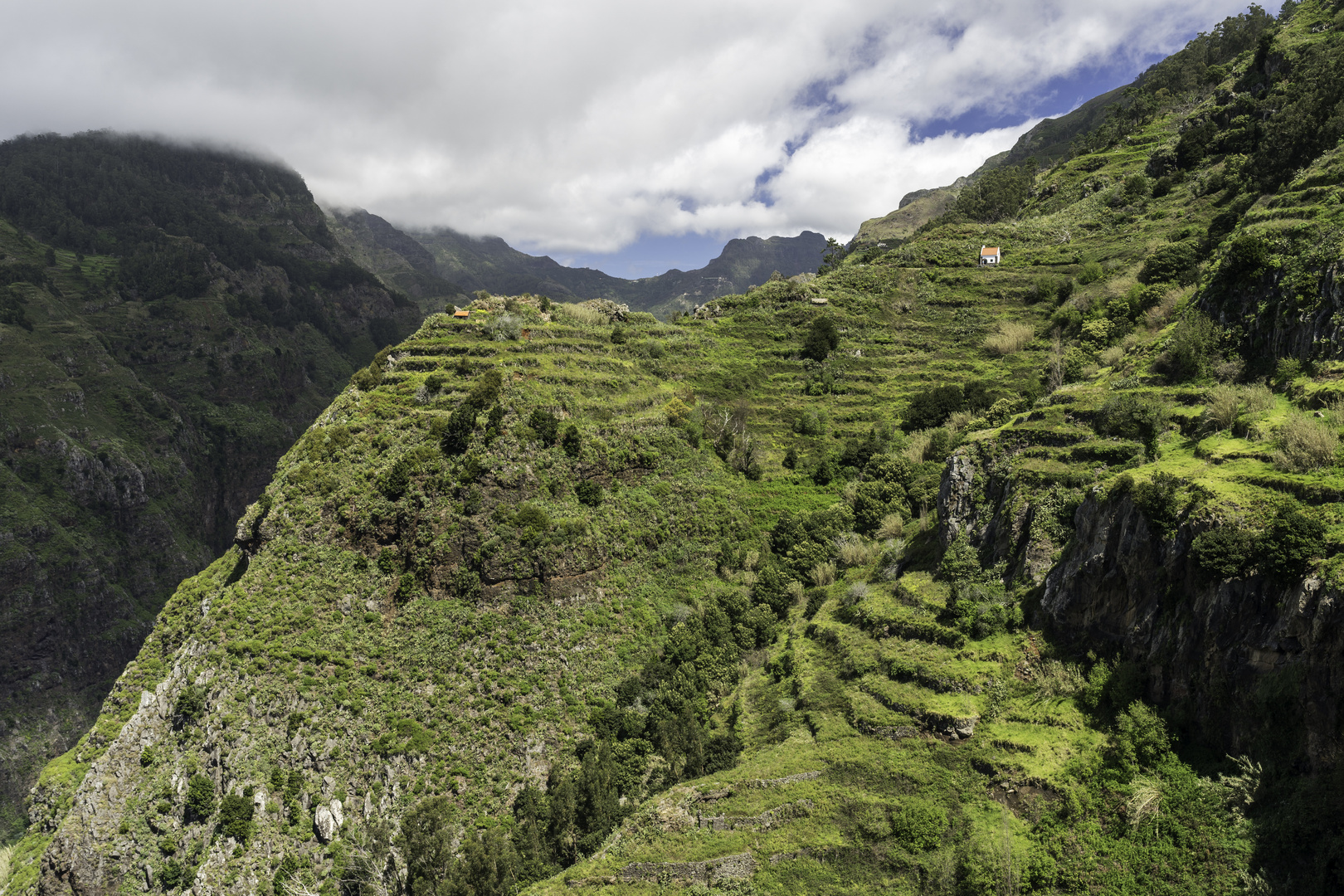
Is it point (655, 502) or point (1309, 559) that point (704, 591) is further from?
point (1309, 559)

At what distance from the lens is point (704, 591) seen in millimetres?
41656

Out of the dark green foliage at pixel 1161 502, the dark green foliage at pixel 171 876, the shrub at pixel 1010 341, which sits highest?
the shrub at pixel 1010 341

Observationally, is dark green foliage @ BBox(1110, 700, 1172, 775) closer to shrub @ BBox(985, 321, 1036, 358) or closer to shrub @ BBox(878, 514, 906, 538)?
shrub @ BBox(878, 514, 906, 538)

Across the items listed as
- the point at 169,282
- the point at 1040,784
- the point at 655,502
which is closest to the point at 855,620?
the point at 1040,784

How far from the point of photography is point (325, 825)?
2747 cm

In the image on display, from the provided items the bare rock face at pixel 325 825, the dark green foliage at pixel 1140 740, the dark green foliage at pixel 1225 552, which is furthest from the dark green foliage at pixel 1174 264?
the bare rock face at pixel 325 825

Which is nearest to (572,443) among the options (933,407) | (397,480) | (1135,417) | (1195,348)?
(397,480)

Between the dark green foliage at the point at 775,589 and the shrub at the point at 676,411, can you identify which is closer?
the dark green foliage at the point at 775,589

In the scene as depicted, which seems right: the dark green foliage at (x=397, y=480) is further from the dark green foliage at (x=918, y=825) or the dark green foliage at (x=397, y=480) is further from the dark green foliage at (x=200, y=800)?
the dark green foliage at (x=918, y=825)

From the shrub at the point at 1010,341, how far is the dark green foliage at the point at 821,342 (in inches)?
594

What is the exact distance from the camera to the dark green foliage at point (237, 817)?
87.2 feet

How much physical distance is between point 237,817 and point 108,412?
5900 inches

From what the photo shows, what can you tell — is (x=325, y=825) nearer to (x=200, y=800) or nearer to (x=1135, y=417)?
(x=200, y=800)

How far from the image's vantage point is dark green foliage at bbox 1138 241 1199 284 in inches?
1538
